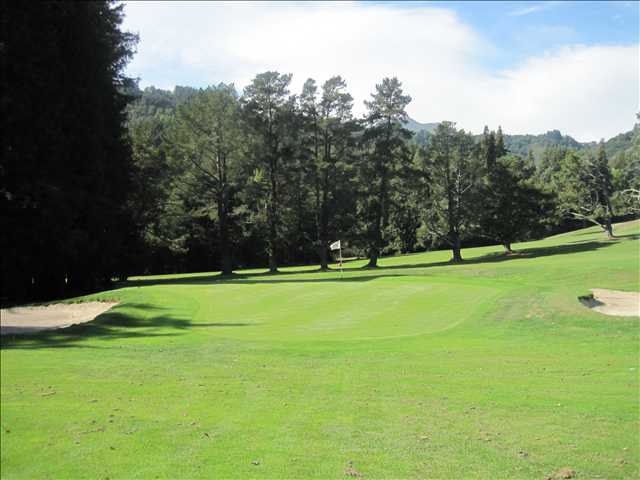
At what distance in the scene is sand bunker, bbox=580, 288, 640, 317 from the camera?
1914 centimetres

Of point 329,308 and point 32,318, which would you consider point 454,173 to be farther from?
point 32,318

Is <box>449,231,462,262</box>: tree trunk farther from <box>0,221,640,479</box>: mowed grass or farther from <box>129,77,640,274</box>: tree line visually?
<box>0,221,640,479</box>: mowed grass

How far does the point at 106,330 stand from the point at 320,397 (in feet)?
11.2

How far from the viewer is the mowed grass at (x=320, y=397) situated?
3740mm

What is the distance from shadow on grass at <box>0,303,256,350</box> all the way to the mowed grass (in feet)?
0.14

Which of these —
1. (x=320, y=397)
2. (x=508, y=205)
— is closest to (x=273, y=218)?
(x=508, y=205)

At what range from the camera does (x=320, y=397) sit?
7562 millimetres

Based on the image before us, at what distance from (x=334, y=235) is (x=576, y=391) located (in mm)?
44692

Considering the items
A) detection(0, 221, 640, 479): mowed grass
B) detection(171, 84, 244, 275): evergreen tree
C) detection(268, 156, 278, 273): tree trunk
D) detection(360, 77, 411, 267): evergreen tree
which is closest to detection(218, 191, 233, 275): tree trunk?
detection(171, 84, 244, 275): evergreen tree

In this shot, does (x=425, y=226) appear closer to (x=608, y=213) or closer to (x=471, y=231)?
(x=471, y=231)

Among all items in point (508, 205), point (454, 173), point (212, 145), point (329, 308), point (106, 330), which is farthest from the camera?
point (454, 173)

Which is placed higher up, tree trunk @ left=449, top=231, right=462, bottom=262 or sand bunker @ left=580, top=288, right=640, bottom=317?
tree trunk @ left=449, top=231, right=462, bottom=262

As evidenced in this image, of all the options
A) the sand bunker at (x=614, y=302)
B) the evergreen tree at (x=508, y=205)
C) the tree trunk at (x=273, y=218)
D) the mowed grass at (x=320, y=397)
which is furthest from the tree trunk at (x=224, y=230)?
the sand bunker at (x=614, y=302)

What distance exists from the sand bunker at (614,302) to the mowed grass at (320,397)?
3.96m
